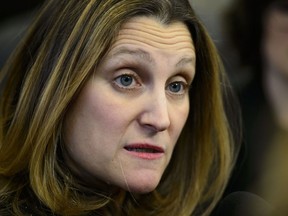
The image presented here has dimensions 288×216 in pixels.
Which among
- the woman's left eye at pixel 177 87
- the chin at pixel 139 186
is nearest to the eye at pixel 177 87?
the woman's left eye at pixel 177 87

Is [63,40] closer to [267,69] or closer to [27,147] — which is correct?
[27,147]

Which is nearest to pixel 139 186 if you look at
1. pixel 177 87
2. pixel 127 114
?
pixel 127 114

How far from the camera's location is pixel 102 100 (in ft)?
7.79

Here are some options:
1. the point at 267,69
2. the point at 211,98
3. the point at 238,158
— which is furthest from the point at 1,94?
the point at 267,69

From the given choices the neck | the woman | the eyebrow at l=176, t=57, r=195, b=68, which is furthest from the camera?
the neck

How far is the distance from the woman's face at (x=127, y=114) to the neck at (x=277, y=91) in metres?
1.23

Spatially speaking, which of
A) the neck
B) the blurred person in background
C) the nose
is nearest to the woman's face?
the nose

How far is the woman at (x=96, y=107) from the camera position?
2.36m

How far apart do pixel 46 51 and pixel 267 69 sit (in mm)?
1502

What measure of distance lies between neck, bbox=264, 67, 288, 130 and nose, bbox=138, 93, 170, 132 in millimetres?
1250

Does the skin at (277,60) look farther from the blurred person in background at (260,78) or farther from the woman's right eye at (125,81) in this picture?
the woman's right eye at (125,81)

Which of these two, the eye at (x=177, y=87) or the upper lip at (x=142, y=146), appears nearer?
the upper lip at (x=142, y=146)

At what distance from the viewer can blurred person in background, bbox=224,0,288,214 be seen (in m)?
3.32

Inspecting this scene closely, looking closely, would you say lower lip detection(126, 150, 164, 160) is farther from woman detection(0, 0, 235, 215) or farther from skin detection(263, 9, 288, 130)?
skin detection(263, 9, 288, 130)
